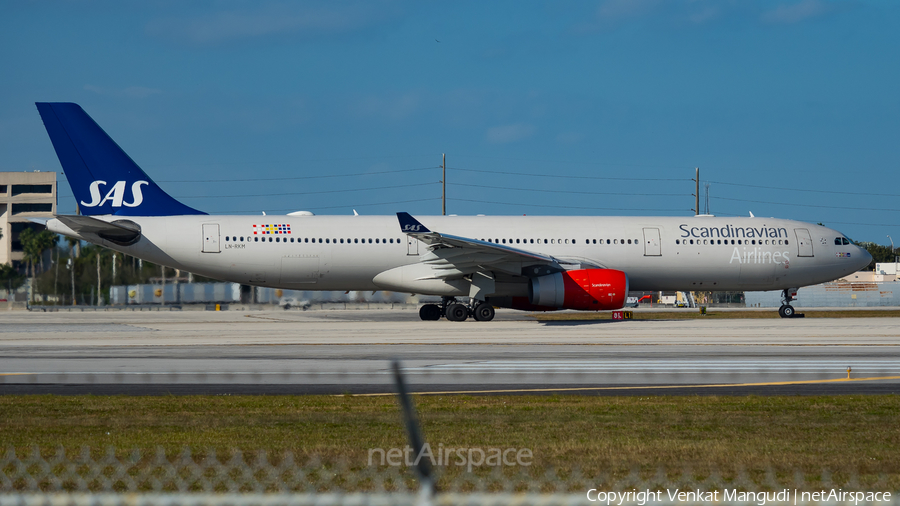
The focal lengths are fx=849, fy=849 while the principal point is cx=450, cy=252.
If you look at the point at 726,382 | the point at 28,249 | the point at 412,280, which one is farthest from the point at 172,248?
the point at 28,249

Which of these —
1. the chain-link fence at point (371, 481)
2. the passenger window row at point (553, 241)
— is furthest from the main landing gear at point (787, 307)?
the chain-link fence at point (371, 481)

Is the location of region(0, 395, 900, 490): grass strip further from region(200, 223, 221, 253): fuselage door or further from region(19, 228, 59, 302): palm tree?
region(19, 228, 59, 302): palm tree

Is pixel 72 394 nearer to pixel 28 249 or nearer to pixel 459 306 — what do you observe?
pixel 459 306

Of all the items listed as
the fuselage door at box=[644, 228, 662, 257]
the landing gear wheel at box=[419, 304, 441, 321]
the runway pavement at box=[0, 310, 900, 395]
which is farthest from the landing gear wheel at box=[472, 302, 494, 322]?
the fuselage door at box=[644, 228, 662, 257]

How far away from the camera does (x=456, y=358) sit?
55.6ft

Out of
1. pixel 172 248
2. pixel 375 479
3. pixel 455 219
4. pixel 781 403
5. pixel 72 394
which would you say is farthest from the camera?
pixel 455 219

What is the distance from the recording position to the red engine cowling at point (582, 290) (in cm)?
2864

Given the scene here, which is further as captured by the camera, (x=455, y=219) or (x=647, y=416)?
(x=455, y=219)

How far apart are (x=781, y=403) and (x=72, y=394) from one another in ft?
31.5

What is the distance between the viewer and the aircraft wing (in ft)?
91.7

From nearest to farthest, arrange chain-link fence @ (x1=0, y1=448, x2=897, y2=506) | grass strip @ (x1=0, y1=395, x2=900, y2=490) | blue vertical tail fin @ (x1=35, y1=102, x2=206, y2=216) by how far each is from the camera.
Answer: chain-link fence @ (x1=0, y1=448, x2=897, y2=506) → grass strip @ (x1=0, y1=395, x2=900, y2=490) → blue vertical tail fin @ (x1=35, y1=102, x2=206, y2=216)

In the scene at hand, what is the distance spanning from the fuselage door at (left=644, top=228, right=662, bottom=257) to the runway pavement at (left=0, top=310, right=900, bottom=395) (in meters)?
5.26

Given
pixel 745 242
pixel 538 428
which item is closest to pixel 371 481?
pixel 538 428

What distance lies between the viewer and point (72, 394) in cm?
1196
